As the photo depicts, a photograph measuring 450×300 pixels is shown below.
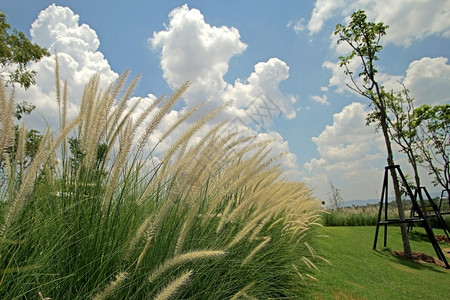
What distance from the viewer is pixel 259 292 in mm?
2006

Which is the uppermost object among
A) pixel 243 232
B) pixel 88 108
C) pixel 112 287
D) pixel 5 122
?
pixel 88 108

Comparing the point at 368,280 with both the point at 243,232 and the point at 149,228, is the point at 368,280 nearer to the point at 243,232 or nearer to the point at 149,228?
the point at 243,232

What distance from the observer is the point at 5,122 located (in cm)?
128

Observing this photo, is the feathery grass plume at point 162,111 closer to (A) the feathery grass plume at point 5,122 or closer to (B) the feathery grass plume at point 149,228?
(B) the feathery grass plume at point 149,228

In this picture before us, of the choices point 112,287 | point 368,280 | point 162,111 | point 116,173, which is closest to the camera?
point 112,287

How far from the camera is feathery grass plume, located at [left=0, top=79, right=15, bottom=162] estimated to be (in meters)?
1.25

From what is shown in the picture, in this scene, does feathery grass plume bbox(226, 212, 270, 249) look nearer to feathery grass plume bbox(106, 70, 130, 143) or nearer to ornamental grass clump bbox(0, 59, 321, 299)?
ornamental grass clump bbox(0, 59, 321, 299)

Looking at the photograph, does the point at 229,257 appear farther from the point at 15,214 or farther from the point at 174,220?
the point at 15,214

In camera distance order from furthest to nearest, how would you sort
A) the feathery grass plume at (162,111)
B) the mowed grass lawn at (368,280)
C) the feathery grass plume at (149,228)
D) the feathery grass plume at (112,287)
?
the mowed grass lawn at (368,280) → the feathery grass plume at (162,111) → the feathery grass plume at (149,228) → the feathery grass plume at (112,287)

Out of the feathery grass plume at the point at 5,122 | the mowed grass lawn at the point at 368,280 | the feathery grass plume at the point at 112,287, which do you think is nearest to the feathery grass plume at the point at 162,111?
the feathery grass plume at the point at 5,122

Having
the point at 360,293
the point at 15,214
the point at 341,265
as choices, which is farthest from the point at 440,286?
the point at 15,214

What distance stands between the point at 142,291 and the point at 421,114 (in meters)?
17.3

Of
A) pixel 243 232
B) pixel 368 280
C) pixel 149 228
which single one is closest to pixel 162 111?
pixel 149 228

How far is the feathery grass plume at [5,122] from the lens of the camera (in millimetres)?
1247
